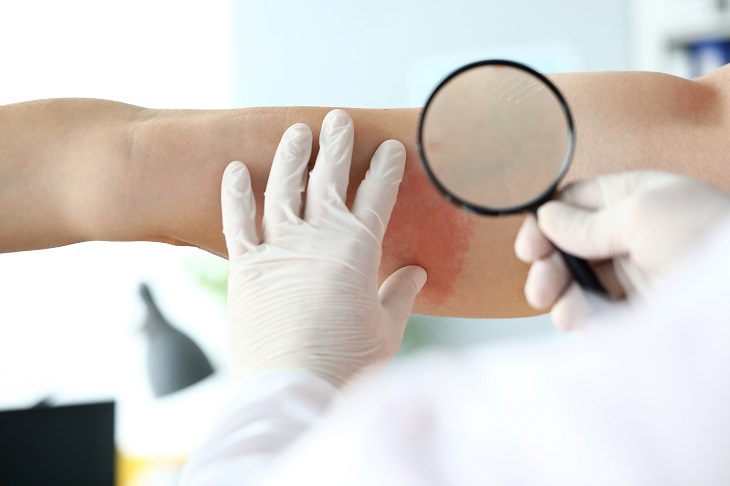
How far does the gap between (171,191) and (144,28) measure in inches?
107

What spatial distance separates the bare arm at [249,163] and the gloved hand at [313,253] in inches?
2.1

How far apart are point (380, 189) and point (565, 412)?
0.61m

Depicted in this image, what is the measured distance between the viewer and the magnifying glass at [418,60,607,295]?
0.75 meters

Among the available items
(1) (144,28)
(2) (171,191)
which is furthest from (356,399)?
(1) (144,28)

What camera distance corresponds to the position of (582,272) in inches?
28.7

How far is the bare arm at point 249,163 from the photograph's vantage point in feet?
3.61

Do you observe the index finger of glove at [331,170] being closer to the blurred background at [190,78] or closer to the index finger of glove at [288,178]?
the index finger of glove at [288,178]

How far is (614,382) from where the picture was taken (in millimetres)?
479

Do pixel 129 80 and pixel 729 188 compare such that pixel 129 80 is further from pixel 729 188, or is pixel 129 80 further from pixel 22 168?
pixel 729 188

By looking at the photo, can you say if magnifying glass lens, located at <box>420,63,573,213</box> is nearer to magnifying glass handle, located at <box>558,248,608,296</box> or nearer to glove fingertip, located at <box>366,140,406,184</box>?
magnifying glass handle, located at <box>558,248,608,296</box>

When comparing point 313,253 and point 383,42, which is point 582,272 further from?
point 383,42

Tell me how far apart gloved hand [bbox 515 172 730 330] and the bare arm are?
0.36 metres

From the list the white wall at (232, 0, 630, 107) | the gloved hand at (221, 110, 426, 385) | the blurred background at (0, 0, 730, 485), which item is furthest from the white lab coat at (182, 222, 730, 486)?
the white wall at (232, 0, 630, 107)

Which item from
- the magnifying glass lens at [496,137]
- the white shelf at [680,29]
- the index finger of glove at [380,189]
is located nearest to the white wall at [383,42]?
the white shelf at [680,29]
